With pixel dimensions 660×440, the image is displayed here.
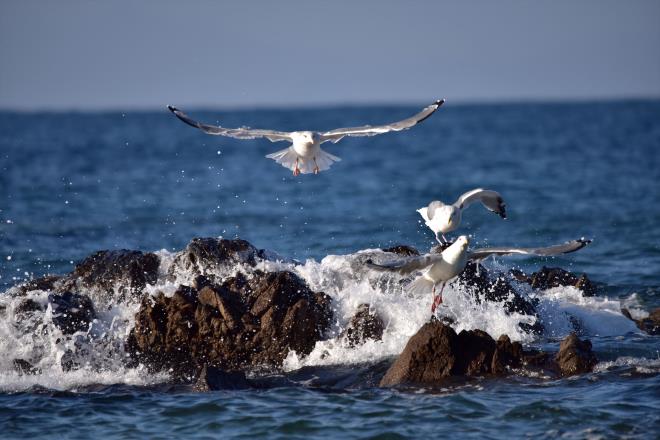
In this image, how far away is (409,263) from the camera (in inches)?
420

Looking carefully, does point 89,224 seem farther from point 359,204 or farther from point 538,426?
point 538,426

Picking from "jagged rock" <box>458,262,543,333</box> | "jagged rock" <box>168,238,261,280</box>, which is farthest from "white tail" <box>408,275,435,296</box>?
"jagged rock" <box>168,238,261,280</box>

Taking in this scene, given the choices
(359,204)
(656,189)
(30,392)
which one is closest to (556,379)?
(30,392)

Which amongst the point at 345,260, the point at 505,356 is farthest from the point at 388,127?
the point at 505,356

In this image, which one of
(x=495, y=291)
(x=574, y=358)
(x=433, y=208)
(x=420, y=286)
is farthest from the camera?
(x=495, y=291)

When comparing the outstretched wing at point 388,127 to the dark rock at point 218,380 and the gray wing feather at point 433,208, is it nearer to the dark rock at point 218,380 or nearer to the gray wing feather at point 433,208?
the gray wing feather at point 433,208

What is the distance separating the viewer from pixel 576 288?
14.6 metres

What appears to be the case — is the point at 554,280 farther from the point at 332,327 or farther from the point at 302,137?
the point at 332,327

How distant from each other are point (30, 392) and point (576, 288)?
7.59 m

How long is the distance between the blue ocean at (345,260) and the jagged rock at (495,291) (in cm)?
25

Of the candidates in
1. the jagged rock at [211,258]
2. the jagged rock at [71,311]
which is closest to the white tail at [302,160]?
the jagged rock at [211,258]

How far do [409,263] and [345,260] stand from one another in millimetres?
2267

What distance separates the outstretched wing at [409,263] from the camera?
10.6 m

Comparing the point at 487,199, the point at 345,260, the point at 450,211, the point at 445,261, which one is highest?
the point at 487,199
